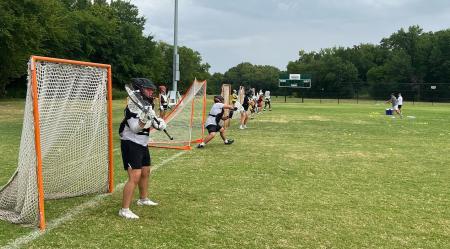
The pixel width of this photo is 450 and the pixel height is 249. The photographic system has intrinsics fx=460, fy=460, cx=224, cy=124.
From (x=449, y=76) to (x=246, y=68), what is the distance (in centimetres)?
5932

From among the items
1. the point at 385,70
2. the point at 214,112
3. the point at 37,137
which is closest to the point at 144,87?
the point at 37,137

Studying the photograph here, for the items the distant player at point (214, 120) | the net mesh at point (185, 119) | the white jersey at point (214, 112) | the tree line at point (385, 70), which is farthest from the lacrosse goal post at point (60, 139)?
→ the tree line at point (385, 70)

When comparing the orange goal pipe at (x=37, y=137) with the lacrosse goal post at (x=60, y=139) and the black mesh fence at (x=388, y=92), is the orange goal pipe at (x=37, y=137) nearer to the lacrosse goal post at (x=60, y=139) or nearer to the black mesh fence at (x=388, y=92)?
the lacrosse goal post at (x=60, y=139)

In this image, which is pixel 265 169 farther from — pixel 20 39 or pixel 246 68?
pixel 246 68

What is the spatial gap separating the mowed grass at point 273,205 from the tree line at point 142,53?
2531cm

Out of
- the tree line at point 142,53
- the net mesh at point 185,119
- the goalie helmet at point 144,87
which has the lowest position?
the net mesh at point 185,119

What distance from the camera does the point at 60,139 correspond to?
19.8 ft

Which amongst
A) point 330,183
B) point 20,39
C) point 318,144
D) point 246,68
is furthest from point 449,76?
point 330,183

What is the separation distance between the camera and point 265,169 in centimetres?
889

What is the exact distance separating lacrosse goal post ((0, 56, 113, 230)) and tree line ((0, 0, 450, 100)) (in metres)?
26.8

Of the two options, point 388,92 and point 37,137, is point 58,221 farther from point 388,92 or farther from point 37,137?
point 388,92

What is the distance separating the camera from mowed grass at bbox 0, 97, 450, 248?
4.78m

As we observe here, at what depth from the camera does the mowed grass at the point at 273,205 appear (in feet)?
15.7

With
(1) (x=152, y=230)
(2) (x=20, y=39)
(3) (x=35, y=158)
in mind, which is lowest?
(1) (x=152, y=230)
